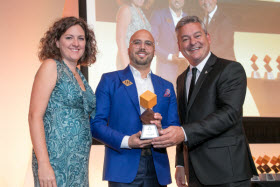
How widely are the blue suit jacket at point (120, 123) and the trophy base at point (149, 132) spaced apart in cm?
22

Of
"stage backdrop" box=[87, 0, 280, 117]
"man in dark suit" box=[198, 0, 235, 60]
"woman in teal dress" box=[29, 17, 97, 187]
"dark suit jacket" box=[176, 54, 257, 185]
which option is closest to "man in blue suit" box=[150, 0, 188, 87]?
"stage backdrop" box=[87, 0, 280, 117]

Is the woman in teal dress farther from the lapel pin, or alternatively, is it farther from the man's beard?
the man's beard

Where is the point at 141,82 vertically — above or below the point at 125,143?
above

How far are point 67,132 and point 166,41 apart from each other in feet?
9.10

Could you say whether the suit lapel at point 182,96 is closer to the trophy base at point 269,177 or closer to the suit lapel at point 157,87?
the suit lapel at point 157,87

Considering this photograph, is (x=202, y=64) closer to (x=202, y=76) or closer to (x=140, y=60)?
(x=202, y=76)

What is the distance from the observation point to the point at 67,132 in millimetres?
1997

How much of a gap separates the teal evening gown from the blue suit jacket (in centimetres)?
19

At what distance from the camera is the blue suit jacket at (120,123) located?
2.21 meters

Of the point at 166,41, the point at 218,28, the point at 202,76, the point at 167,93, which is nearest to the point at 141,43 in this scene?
the point at 167,93

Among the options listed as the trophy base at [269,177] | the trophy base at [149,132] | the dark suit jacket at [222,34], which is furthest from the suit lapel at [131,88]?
the dark suit jacket at [222,34]

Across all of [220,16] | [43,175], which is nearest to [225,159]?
[43,175]

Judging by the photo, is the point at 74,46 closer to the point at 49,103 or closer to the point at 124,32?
the point at 49,103

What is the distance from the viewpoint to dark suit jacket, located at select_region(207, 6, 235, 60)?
4586mm
